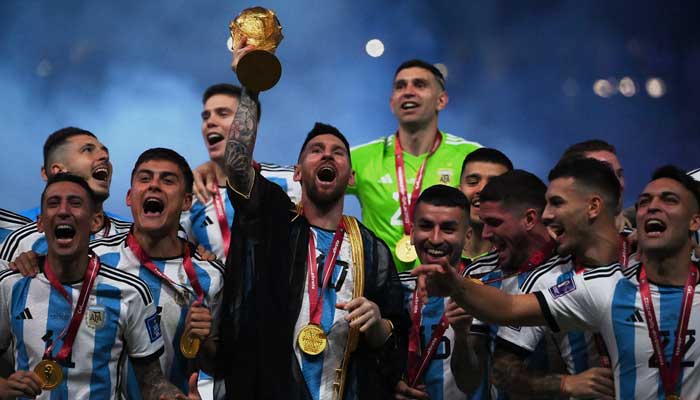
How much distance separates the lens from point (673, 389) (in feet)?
15.1

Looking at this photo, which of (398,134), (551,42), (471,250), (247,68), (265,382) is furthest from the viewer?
(551,42)

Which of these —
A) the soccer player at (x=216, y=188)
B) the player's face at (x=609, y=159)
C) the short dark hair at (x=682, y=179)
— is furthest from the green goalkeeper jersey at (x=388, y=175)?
the short dark hair at (x=682, y=179)

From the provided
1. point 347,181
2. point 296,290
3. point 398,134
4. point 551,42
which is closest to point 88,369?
point 296,290

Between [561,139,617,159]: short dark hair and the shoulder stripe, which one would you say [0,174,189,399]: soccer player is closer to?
the shoulder stripe

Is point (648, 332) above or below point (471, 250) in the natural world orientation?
below

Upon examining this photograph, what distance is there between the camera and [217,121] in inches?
268

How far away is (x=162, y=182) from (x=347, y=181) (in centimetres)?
84

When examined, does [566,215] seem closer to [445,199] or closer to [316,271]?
[445,199]

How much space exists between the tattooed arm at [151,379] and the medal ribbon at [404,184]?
1.74 meters

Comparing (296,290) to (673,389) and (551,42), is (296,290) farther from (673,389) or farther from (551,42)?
(551,42)

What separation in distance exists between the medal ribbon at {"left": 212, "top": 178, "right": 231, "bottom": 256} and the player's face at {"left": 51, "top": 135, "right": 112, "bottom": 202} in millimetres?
517

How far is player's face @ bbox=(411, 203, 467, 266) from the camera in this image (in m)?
5.30

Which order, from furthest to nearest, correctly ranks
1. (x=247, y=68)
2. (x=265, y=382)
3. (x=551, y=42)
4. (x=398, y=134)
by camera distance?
(x=551, y=42) → (x=398, y=134) → (x=265, y=382) → (x=247, y=68)

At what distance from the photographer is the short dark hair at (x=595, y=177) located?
5.22 metres
